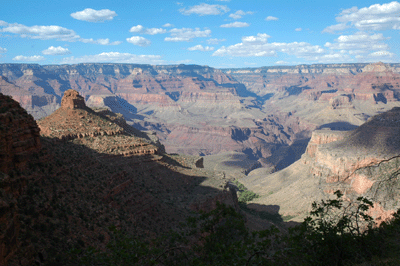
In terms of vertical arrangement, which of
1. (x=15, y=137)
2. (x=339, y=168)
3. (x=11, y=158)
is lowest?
(x=339, y=168)

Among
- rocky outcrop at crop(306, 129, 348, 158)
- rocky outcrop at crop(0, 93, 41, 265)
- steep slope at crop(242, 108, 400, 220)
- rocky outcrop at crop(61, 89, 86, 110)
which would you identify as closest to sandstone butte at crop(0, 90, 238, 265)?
rocky outcrop at crop(0, 93, 41, 265)

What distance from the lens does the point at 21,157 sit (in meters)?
23.8

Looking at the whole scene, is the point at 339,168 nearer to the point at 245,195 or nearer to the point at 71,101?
the point at 245,195

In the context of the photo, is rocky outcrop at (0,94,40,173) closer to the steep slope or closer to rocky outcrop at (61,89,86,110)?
rocky outcrop at (61,89,86,110)

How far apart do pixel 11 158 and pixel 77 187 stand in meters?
8.39

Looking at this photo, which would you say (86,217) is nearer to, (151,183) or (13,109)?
(13,109)

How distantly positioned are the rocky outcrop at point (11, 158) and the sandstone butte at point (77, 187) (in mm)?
45

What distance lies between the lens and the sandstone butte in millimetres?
18828

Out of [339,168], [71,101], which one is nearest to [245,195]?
[339,168]

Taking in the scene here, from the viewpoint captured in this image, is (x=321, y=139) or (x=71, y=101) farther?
(x=321, y=139)

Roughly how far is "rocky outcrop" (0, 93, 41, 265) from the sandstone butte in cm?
4

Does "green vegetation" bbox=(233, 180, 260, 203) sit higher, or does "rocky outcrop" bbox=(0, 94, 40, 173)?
"rocky outcrop" bbox=(0, 94, 40, 173)

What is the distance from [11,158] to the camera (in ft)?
73.0

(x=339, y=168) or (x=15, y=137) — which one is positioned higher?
(x=15, y=137)
